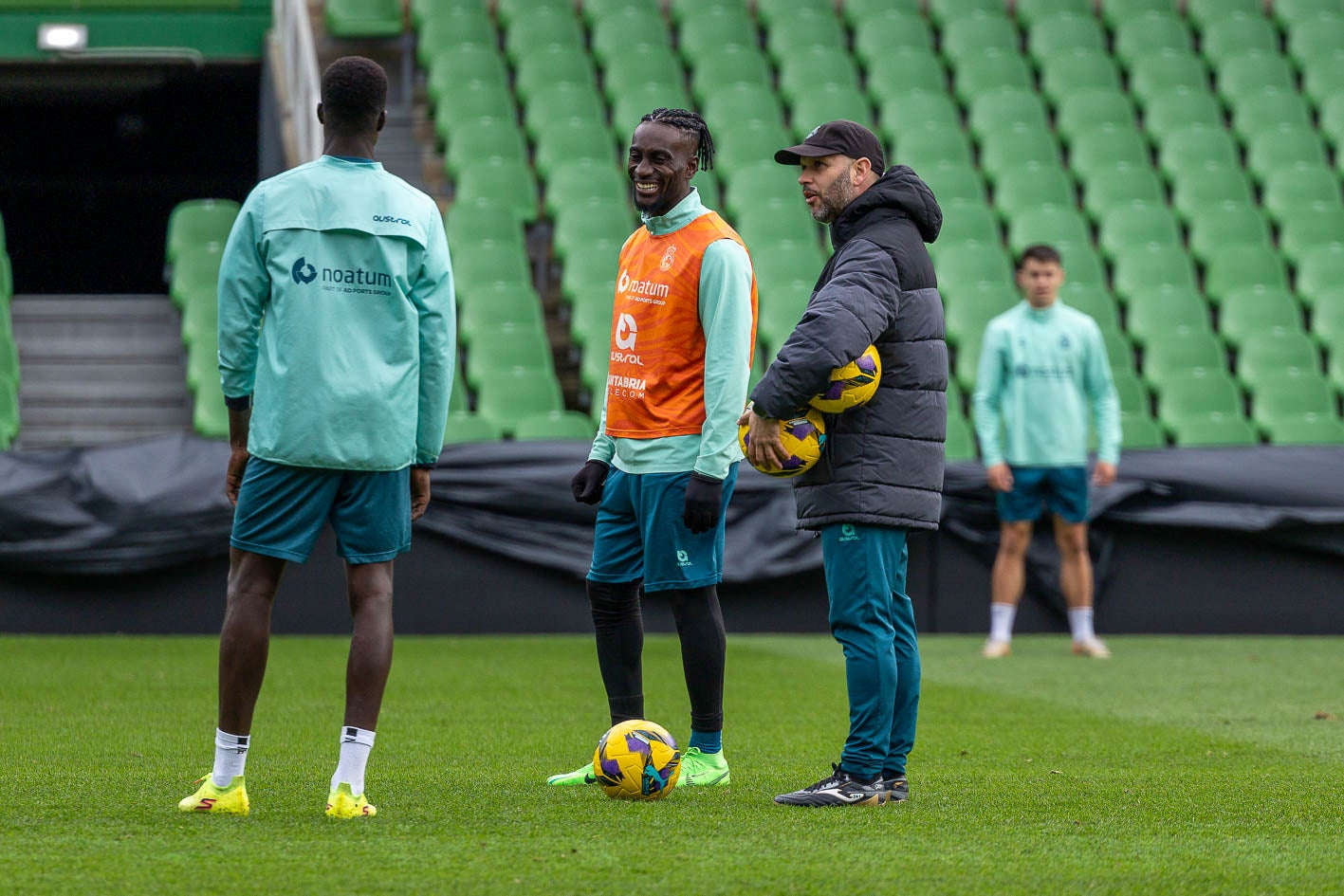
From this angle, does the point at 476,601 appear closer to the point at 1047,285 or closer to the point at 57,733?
the point at 1047,285

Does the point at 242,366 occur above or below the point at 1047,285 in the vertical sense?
below

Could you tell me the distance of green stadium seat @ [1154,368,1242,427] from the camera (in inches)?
423

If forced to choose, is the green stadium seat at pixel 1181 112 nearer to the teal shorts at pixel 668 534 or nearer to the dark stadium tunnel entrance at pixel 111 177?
the dark stadium tunnel entrance at pixel 111 177

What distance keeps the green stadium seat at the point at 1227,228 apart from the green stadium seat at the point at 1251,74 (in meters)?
1.70

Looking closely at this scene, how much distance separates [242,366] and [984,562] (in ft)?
19.0

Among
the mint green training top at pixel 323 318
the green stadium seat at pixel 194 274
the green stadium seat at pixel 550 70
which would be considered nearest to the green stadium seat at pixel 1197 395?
the green stadium seat at pixel 550 70

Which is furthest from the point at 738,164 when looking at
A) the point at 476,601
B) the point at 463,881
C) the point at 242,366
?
the point at 463,881

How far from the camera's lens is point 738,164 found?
41.5ft

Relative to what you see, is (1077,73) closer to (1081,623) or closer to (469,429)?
(469,429)

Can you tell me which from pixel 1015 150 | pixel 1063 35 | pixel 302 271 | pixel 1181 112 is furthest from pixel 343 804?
pixel 1063 35

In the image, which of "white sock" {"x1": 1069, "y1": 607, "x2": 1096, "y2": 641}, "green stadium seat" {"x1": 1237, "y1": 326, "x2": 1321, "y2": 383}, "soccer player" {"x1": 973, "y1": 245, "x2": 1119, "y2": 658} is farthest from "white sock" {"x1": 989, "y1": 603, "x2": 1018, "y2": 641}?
"green stadium seat" {"x1": 1237, "y1": 326, "x2": 1321, "y2": 383}

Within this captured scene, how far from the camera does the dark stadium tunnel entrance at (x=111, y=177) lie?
17.0 m

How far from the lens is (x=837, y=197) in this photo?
410 centimetres

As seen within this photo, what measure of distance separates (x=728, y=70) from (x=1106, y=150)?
297 cm
